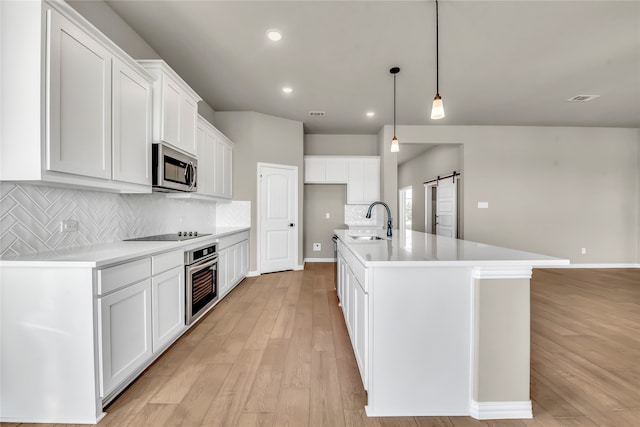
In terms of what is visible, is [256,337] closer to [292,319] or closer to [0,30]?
[292,319]

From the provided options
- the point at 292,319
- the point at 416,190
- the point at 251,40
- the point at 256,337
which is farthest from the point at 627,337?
the point at 416,190

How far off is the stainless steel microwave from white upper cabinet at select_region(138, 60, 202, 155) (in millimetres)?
86

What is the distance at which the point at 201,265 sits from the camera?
2.78m

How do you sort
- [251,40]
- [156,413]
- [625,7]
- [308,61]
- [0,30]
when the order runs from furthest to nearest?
[308,61] → [251,40] → [625,7] → [156,413] → [0,30]

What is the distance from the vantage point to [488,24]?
261 cm

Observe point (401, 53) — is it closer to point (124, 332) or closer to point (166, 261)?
point (166, 261)

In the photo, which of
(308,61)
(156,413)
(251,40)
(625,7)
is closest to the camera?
(156,413)

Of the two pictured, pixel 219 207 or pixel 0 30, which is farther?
pixel 219 207

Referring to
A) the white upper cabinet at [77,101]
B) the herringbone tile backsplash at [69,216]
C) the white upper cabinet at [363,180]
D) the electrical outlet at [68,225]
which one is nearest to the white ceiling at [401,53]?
the white upper cabinet at [77,101]

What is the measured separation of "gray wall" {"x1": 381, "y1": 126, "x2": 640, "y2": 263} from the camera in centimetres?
561

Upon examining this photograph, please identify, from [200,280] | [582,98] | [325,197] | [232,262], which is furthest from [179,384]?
[582,98]

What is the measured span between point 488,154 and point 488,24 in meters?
3.55

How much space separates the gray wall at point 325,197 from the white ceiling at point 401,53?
1.39 m

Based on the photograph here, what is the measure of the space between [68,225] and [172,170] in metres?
0.89
